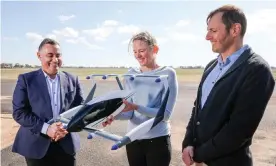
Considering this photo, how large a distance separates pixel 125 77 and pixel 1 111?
32.5ft

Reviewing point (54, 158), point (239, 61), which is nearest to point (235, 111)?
point (239, 61)

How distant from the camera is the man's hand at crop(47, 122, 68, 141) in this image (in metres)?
3.09

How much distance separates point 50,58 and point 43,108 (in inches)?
21.8

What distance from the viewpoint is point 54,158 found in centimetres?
345

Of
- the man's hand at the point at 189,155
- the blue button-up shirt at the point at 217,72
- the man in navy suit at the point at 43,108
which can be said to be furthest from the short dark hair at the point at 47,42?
the man's hand at the point at 189,155

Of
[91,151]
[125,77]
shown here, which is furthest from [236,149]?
[91,151]

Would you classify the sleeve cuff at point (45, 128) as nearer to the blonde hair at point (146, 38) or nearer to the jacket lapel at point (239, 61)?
the blonde hair at point (146, 38)

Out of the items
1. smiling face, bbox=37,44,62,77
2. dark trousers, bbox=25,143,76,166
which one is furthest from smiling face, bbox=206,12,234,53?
dark trousers, bbox=25,143,76,166

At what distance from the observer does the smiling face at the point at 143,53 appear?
321 centimetres

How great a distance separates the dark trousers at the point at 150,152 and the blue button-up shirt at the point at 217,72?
725 mm

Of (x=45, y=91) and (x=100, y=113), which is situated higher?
(x=45, y=91)

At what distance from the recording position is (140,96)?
10.2 feet

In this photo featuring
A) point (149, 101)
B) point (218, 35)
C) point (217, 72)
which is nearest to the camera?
point (218, 35)

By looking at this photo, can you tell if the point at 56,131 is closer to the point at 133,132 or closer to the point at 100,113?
the point at 100,113
